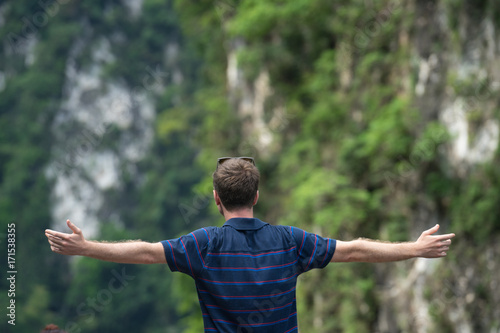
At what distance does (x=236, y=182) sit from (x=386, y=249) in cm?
57

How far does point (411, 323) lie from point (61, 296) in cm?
3553

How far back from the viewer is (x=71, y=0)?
4800 cm

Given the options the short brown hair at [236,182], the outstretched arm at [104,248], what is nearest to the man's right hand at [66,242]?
the outstretched arm at [104,248]

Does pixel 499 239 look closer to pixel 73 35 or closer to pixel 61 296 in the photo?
pixel 61 296

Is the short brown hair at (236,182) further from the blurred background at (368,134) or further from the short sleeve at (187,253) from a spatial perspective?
the blurred background at (368,134)

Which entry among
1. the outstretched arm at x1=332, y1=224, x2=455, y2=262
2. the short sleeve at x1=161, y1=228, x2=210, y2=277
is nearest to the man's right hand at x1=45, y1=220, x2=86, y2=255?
the short sleeve at x1=161, y1=228, x2=210, y2=277

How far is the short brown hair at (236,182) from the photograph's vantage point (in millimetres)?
2416

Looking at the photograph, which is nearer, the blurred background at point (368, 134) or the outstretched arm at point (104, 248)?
the outstretched arm at point (104, 248)

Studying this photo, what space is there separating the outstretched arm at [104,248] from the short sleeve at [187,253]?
28mm

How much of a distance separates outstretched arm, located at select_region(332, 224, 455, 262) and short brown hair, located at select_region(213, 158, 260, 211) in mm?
360

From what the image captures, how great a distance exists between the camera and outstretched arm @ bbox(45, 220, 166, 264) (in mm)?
2289

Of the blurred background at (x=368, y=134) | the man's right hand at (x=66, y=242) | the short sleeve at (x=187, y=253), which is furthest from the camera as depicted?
the blurred background at (x=368, y=134)

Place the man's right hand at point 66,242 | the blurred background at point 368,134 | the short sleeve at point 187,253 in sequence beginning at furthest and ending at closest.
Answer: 1. the blurred background at point 368,134
2. the short sleeve at point 187,253
3. the man's right hand at point 66,242

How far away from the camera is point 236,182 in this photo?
2.42 m
